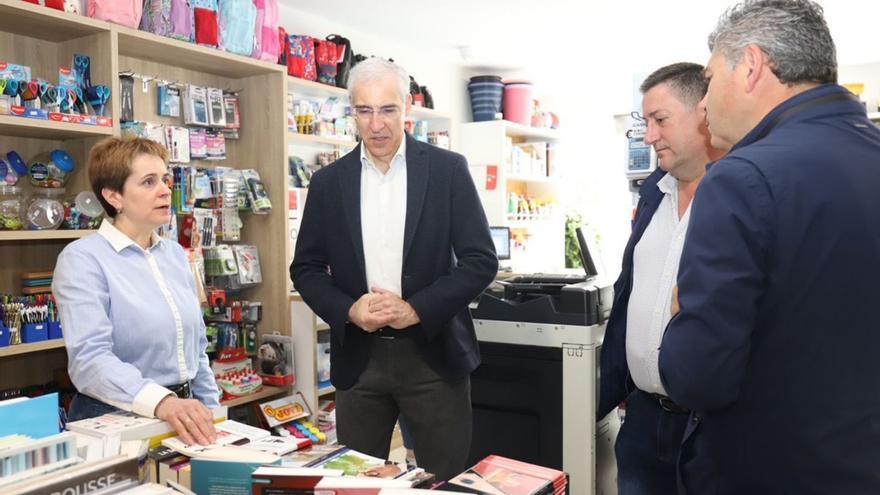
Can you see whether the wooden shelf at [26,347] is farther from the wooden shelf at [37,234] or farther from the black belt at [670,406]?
the black belt at [670,406]

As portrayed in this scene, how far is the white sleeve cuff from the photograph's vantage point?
155cm

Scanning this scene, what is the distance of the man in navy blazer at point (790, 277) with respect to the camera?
1.11m

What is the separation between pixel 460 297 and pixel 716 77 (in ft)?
3.29

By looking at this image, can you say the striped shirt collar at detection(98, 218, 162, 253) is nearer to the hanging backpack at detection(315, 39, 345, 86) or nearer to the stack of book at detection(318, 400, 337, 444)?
the stack of book at detection(318, 400, 337, 444)

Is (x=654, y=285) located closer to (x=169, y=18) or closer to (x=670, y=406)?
(x=670, y=406)

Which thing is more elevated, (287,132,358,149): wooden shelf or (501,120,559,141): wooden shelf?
(501,120,559,141): wooden shelf

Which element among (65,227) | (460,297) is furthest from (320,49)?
(460,297)

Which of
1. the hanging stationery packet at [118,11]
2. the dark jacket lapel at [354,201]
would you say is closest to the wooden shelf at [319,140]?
the hanging stationery packet at [118,11]

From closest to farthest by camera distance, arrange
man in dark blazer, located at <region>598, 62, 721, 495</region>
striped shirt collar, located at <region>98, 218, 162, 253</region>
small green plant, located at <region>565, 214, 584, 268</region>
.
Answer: man in dark blazer, located at <region>598, 62, 721, 495</region> → striped shirt collar, located at <region>98, 218, 162, 253</region> → small green plant, located at <region>565, 214, 584, 268</region>

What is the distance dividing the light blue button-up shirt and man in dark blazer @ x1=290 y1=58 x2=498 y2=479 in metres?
0.40

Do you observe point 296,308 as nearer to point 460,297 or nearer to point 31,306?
point 31,306

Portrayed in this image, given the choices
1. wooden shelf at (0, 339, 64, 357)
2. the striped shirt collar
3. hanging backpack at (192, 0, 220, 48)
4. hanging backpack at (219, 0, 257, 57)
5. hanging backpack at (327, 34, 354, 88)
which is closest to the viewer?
the striped shirt collar

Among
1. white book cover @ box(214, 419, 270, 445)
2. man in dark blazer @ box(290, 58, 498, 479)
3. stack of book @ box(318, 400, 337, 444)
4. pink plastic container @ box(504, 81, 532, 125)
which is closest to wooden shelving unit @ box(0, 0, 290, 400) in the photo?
stack of book @ box(318, 400, 337, 444)

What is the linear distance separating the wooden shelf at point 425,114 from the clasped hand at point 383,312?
314 centimetres
